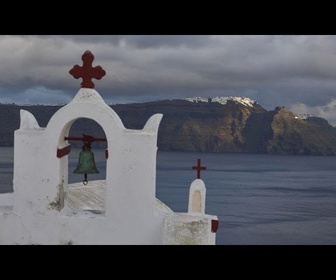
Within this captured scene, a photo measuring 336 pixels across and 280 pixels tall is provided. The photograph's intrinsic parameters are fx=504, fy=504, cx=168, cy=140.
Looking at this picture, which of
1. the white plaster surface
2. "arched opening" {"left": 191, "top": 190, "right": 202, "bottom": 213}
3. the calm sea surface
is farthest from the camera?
the calm sea surface

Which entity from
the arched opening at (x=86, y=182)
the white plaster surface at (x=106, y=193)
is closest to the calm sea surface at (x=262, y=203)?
the arched opening at (x=86, y=182)

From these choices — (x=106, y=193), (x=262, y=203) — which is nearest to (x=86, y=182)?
(x=106, y=193)

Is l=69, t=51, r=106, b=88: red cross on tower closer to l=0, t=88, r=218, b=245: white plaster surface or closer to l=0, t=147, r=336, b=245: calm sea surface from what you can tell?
l=0, t=88, r=218, b=245: white plaster surface

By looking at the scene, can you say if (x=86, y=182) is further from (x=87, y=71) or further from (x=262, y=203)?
(x=262, y=203)

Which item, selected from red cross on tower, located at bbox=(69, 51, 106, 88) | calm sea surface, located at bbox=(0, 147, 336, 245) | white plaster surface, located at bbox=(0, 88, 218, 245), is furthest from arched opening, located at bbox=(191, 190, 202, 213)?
calm sea surface, located at bbox=(0, 147, 336, 245)

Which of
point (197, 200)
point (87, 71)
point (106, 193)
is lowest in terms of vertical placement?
point (197, 200)

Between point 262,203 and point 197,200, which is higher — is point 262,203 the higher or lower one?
the lower one

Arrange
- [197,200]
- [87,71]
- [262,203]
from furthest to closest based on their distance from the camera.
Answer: [262,203] → [197,200] → [87,71]

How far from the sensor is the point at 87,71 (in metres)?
8.16

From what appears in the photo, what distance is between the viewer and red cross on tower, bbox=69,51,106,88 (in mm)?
8117

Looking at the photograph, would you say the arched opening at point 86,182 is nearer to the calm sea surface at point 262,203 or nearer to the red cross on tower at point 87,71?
the red cross on tower at point 87,71

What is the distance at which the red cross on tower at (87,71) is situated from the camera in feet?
26.6

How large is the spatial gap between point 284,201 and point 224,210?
12.2 meters
